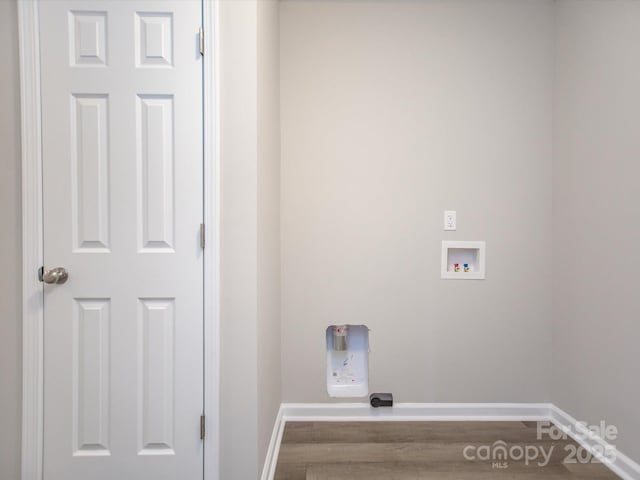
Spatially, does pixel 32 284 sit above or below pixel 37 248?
below

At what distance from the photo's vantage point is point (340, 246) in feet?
6.72

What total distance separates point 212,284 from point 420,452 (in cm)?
145

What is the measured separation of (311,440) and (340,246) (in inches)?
45.8

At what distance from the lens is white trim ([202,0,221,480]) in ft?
4.33

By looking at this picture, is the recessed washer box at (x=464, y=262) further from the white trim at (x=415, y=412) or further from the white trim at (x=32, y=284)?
the white trim at (x=32, y=284)

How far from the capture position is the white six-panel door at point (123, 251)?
1.32 meters

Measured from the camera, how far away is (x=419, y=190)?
204 cm

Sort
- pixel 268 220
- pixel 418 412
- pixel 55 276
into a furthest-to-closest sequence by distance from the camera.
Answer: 1. pixel 418 412
2. pixel 268 220
3. pixel 55 276

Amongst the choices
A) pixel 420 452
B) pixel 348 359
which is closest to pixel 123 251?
pixel 348 359

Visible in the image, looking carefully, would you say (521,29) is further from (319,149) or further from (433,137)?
(319,149)

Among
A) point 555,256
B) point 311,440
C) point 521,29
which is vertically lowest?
point 311,440

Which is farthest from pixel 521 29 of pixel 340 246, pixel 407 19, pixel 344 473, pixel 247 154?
pixel 344 473

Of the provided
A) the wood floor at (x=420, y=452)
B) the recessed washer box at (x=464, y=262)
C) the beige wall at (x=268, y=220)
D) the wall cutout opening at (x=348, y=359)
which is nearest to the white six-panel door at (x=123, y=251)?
the beige wall at (x=268, y=220)

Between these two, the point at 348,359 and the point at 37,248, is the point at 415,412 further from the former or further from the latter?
the point at 37,248
